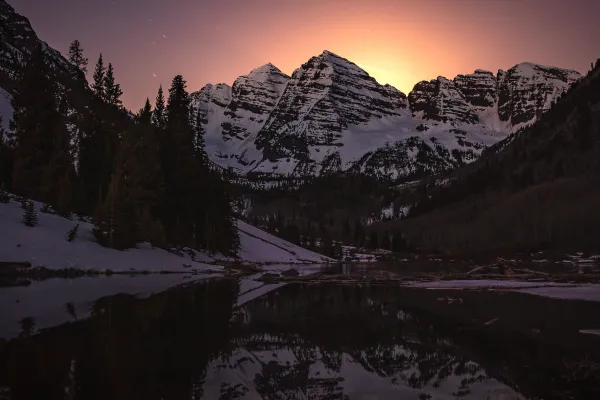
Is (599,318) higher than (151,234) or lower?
lower

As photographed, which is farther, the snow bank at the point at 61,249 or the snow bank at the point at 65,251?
the snow bank at the point at 65,251

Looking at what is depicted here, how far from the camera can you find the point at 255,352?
46.9 ft

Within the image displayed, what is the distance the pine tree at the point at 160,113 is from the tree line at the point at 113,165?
169 millimetres

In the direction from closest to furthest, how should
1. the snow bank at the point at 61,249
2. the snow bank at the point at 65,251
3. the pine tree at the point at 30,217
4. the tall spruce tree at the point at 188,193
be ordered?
the snow bank at the point at 61,249 → the snow bank at the point at 65,251 → the pine tree at the point at 30,217 → the tall spruce tree at the point at 188,193

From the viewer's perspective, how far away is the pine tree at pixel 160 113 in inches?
3290

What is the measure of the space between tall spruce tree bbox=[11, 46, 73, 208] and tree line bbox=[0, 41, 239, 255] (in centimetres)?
11

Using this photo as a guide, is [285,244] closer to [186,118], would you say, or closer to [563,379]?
[186,118]

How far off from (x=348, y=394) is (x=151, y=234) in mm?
52801

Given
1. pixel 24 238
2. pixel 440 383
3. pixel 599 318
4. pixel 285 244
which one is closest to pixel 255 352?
pixel 440 383

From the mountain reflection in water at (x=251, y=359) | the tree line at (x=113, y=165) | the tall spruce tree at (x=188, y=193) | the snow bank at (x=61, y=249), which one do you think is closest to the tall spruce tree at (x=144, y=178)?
the tree line at (x=113, y=165)

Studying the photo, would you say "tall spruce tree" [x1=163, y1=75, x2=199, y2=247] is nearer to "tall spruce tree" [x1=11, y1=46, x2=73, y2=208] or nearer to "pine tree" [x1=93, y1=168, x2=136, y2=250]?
"pine tree" [x1=93, y1=168, x2=136, y2=250]

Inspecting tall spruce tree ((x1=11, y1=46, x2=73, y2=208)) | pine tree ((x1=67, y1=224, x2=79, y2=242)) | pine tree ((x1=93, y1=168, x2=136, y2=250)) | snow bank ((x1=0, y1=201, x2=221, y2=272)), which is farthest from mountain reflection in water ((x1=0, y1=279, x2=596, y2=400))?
tall spruce tree ((x1=11, y1=46, x2=73, y2=208))

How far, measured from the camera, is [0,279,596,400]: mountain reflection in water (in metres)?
10.3

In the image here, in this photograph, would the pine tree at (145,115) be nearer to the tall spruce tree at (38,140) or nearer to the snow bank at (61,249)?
the tall spruce tree at (38,140)
